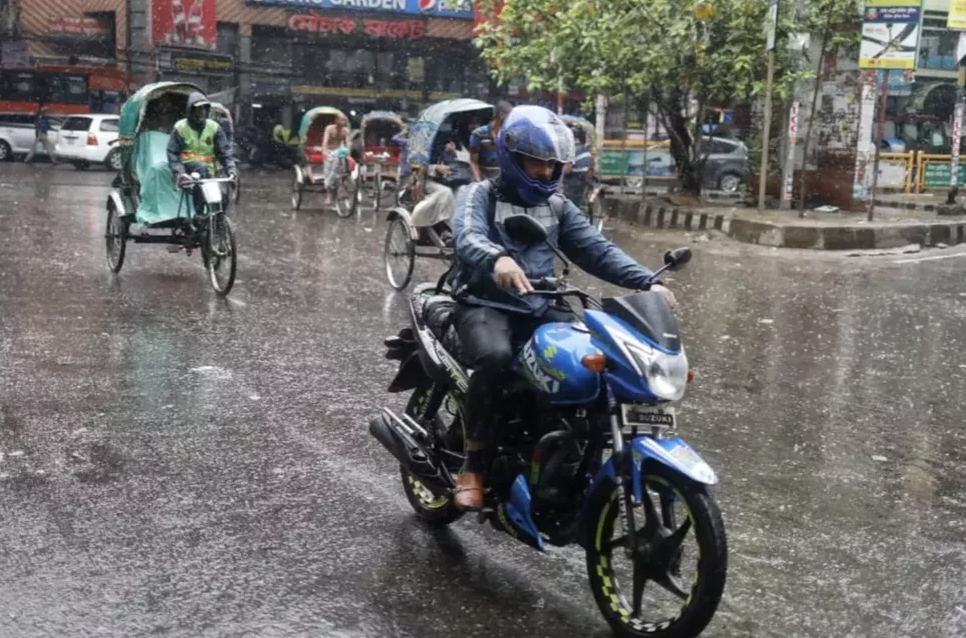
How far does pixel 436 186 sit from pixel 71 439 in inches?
244

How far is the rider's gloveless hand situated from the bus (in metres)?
36.3

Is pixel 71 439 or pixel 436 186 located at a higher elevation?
pixel 436 186

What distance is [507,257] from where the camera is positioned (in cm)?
423

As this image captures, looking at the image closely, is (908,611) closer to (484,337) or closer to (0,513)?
(484,337)

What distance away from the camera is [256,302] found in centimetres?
1062

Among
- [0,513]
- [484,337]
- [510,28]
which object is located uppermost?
[510,28]

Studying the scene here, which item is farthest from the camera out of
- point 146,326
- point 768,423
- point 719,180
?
point 719,180

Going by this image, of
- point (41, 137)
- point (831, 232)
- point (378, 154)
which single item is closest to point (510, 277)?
point (831, 232)

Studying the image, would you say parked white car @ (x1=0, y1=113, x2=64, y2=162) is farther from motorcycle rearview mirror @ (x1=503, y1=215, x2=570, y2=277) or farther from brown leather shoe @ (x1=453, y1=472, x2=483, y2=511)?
motorcycle rearview mirror @ (x1=503, y1=215, x2=570, y2=277)

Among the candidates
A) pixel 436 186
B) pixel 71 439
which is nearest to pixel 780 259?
pixel 436 186

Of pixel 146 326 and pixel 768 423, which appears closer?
pixel 768 423

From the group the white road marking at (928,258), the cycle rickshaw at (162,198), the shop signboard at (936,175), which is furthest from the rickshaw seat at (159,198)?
the shop signboard at (936,175)

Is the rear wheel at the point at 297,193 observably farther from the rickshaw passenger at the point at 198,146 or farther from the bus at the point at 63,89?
the bus at the point at 63,89

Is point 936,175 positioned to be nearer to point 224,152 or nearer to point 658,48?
point 658,48
